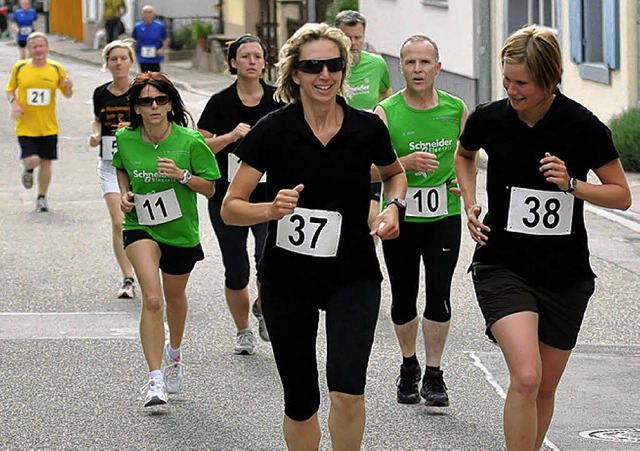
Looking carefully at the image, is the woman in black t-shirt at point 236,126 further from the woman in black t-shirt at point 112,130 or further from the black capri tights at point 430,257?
the woman in black t-shirt at point 112,130

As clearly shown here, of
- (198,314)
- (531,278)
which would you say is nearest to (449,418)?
(531,278)

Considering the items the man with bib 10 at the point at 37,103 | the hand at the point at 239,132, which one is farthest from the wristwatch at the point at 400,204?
the man with bib 10 at the point at 37,103

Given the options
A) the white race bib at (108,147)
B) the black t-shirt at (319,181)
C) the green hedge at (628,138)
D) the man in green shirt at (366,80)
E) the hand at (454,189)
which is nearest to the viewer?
the black t-shirt at (319,181)

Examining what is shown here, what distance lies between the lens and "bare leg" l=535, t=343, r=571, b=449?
5.94 meters

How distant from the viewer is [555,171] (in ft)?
18.4

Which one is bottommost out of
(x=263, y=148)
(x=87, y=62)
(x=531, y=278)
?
(x=87, y=62)

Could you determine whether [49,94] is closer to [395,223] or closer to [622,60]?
[622,60]

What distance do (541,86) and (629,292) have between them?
5.61 meters

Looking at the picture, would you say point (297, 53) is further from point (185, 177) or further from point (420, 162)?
point (185, 177)

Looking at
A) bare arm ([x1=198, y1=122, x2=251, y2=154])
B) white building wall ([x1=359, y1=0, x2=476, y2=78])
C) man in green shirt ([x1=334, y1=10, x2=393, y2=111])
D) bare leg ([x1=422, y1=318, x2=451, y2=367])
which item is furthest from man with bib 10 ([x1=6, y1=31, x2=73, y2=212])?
white building wall ([x1=359, y1=0, x2=476, y2=78])

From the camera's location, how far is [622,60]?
18266mm

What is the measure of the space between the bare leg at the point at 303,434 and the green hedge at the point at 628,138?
11.7 meters

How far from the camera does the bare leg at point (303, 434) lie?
5746mm

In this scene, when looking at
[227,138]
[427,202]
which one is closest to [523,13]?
[227,138]
